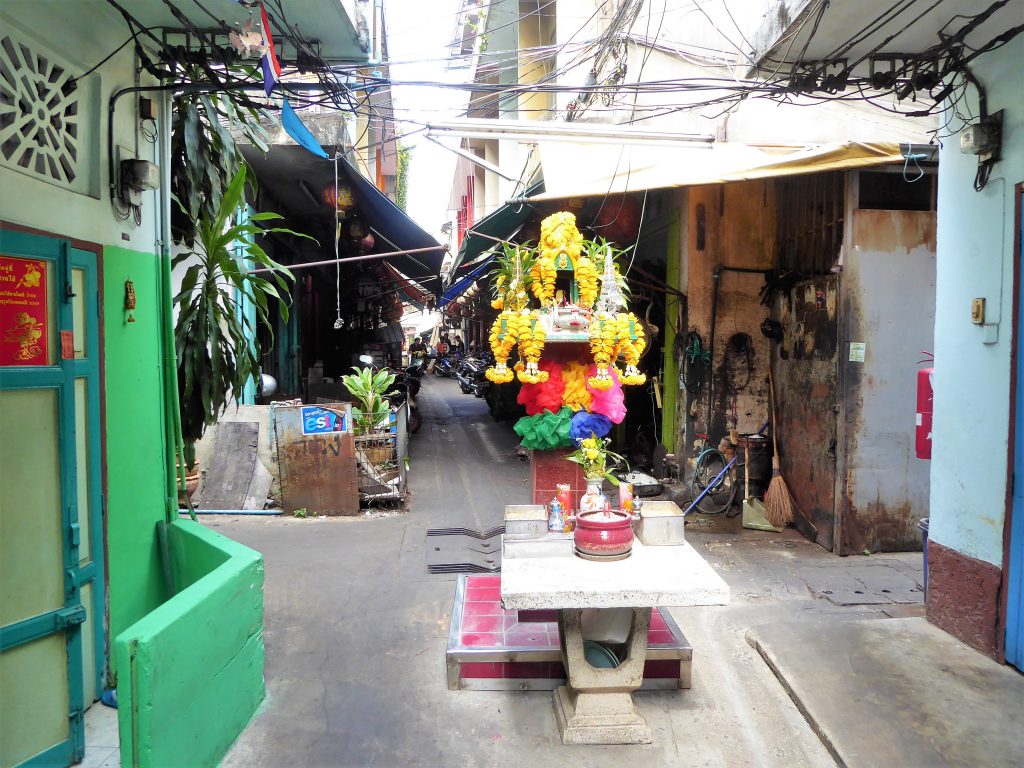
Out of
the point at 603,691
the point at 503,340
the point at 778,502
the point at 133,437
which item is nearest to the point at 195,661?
the point at 133,437

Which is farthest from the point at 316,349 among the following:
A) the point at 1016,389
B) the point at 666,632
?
the point at 1016,389

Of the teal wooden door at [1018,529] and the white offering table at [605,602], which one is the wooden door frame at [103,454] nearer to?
the white offering table at [605,602]

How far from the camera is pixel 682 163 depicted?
6.64m

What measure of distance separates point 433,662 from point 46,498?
2.52 m

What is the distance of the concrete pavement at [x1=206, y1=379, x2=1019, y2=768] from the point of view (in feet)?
11.4

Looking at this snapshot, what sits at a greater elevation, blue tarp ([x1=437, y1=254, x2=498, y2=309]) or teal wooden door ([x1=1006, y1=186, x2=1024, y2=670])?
blue tarp ([x1=437, y1=254, x2=498, y2=309])

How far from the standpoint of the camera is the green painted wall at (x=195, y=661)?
2.53 m

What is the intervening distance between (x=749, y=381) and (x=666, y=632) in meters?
4.78

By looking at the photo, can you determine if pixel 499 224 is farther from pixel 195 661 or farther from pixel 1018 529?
pixel 195 661

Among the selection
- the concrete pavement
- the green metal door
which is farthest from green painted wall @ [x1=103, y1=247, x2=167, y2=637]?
the concrete pavement

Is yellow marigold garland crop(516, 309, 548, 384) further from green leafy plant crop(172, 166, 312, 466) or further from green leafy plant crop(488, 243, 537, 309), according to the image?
green leafy plant crop(172, 166, 312, 466)

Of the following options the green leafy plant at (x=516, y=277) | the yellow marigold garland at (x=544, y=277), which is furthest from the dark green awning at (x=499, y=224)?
the yellow marigold garland at (x=544, y=277)

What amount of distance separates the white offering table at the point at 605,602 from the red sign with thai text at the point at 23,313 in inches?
103

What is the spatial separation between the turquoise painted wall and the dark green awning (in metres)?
4.69
